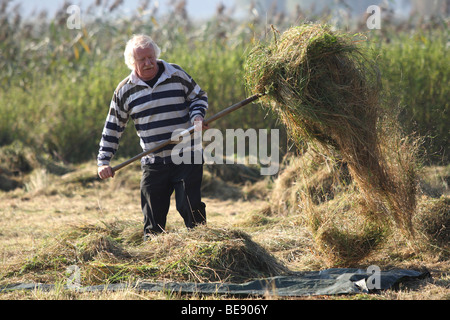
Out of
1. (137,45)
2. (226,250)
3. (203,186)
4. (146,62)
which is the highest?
(137,45)

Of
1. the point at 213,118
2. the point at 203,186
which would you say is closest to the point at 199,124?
the point at 213,118

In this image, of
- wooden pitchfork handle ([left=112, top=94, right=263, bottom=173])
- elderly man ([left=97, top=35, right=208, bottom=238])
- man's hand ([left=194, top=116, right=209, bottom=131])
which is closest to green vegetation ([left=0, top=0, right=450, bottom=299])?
wooden pitchfork handle ([left=112, top=94, right=263, bottom=173])

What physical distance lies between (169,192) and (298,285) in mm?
1342

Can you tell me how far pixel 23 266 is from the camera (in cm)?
380

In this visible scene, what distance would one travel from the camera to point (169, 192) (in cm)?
416

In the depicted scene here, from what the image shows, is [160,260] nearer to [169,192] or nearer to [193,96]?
[169,192]

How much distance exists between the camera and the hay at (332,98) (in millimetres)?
3543

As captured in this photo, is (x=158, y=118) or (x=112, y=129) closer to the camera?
(x=158, y=118)


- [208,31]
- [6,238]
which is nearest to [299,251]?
[6,238]

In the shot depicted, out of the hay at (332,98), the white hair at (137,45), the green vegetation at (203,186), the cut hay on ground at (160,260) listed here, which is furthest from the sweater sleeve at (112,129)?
the hay at (332,98)

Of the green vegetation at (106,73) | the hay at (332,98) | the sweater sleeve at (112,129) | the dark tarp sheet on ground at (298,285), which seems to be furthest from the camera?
the green vegetation at (106,73)

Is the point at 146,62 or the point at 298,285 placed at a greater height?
the point at 146,62

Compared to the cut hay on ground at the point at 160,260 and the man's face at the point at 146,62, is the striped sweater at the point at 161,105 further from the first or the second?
the cut hay on ground at the point at 160,260

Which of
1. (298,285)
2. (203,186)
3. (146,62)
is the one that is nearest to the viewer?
(298,285)
